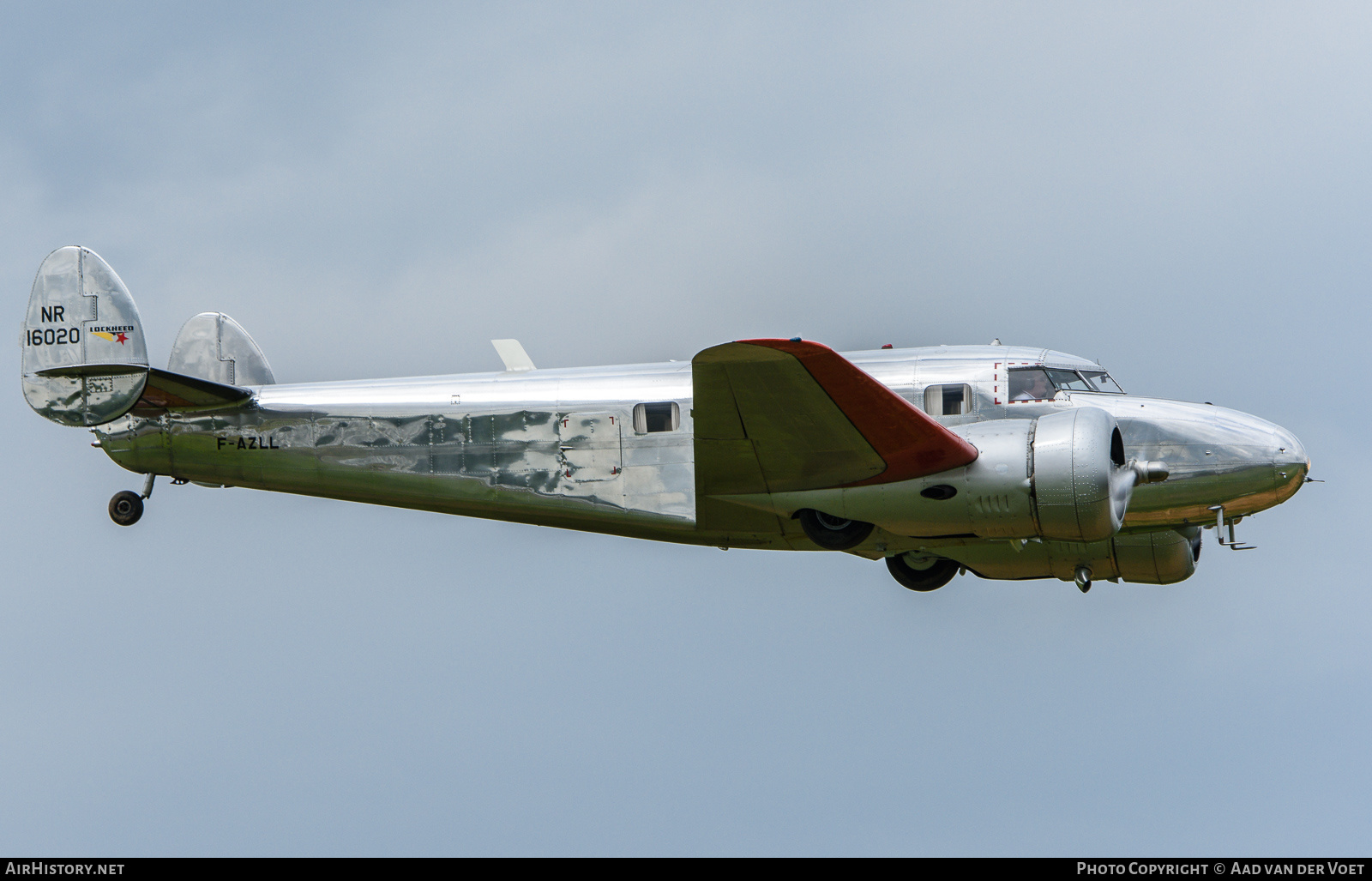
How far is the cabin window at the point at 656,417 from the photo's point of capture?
1465 cm

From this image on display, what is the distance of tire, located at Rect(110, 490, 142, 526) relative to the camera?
15961 millimetres

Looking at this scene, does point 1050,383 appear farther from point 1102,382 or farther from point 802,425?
point 802,425

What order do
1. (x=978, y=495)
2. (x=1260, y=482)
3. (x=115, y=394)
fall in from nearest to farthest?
1. (x=978, y=495)
2. (x=1260, y=482)
3. (x=115, y=394)

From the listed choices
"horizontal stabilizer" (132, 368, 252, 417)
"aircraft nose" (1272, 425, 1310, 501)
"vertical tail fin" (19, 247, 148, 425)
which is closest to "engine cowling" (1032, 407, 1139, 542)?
"aircraft nose" (1272, 425, 1310, 501)

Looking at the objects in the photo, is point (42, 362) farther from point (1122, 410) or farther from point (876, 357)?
point (1122, 410)

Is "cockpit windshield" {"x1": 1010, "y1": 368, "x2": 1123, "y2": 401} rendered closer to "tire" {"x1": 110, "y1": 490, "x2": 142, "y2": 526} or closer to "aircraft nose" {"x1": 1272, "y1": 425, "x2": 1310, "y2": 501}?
"aircraft nose" {"x1": 1272, "y1": 425, "x2": 1310, "y2": 501}

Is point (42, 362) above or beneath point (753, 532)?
above

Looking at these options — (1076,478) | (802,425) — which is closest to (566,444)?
→ (802,425)

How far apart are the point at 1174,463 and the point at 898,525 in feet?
9.49

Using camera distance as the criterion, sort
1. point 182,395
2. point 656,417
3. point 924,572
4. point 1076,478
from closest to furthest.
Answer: point 1076,478 → point 656,417 → point 182,395 → point 924,572

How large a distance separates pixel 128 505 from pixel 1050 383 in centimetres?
993

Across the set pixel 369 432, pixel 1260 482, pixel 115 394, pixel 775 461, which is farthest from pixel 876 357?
pixel 115 394

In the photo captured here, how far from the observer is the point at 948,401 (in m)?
14.4

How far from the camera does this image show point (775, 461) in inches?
540
